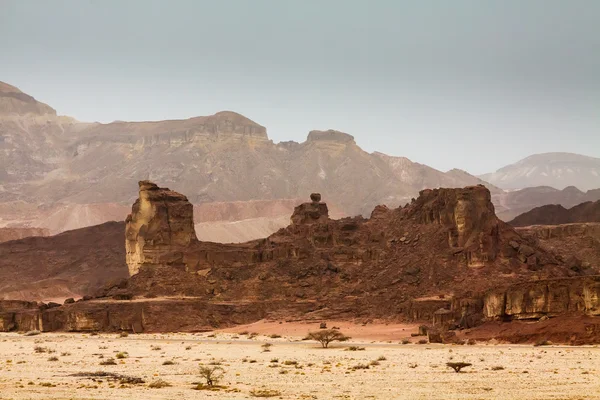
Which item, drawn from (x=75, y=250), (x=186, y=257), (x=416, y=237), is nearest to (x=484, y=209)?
(x=416, y=237)

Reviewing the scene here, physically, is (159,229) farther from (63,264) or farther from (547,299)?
(63,264)

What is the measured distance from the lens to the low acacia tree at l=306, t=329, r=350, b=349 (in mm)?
63969

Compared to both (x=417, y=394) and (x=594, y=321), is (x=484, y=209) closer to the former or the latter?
(x=594, y=321)

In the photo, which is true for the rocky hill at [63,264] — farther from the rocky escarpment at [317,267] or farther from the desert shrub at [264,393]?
the desert shrub at [264,393]

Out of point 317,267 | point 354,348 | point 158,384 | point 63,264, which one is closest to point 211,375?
point 158,384

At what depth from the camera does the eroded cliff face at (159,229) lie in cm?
9681

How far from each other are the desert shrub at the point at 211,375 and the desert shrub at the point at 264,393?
2.44 metres

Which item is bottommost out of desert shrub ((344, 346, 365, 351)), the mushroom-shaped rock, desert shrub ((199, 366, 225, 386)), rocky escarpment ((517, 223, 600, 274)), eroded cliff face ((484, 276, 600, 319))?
desert shrub ((344, 346, 365, 351))

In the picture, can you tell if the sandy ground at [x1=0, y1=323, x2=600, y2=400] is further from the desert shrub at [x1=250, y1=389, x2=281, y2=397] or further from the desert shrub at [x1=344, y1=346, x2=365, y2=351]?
the desert shrub at [x1=344, y1=346, x2=365, y2=351]

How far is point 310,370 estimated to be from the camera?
45312 mm

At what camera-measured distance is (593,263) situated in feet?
320

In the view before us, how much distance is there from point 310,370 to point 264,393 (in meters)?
8.90

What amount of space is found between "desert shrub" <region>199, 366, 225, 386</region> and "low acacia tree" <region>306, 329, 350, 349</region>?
17472 millimetres

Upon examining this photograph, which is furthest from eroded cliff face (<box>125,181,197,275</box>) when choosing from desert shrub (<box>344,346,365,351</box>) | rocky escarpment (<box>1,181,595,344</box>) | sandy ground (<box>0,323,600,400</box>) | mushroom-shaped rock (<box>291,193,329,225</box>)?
desert shrub (<box>344,346,365,351</box>)
